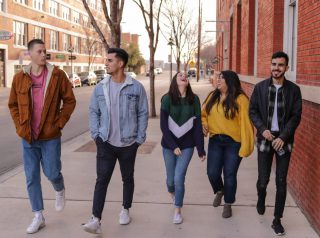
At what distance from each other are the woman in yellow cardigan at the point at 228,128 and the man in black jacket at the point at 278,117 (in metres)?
0.19

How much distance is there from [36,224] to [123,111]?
4.81 feet

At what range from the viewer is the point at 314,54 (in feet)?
17.6

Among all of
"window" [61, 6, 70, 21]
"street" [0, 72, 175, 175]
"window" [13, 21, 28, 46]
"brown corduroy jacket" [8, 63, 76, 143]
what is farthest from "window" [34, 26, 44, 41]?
"brown corduroy jacket" [8, 63, 76, 143]

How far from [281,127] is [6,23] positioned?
41667 mm

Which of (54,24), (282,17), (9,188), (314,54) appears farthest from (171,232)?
(54,24)

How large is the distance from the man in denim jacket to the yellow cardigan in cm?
83

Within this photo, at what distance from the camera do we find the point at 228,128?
5414mm

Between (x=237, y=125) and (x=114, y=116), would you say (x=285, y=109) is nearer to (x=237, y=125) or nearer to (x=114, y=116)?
(x=237, y=125)

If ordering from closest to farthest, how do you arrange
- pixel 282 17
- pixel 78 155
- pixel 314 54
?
pixel 314 54 < pixel 282 17 < pixel 78 155

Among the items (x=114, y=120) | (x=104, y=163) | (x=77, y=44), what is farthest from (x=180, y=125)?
(x=77, y=44)

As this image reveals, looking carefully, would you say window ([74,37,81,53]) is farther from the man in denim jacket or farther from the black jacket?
the black jacket

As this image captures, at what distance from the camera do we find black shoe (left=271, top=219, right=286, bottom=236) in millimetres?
4957

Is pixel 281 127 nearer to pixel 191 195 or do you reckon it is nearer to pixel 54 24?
pixel 191 195

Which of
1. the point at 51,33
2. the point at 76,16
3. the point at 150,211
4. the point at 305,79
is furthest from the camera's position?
the point at 76,16
